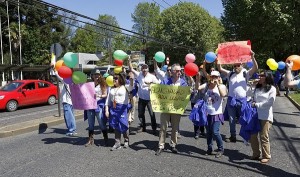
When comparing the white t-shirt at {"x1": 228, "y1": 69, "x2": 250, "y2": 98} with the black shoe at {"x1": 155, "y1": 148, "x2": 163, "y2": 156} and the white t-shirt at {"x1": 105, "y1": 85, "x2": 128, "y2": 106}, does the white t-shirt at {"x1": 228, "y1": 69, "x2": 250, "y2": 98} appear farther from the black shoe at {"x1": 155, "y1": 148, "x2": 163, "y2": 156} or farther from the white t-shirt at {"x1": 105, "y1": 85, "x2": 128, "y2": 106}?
the white t-shirt at {"x1": 105, "y1": 85, "x2": 128, "y2": 106}

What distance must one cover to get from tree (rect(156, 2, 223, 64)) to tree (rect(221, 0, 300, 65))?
964 cm

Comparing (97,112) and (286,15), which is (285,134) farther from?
(286,15)

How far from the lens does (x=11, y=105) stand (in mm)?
16875

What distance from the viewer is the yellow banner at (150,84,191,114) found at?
22.9 feet

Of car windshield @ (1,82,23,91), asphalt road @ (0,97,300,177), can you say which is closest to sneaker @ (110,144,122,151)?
asphalt road @ (0,97,300,177)

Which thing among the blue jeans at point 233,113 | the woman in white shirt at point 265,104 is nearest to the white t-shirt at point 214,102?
the woman in white shirt at point 265,104

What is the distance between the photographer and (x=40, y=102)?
732 inches

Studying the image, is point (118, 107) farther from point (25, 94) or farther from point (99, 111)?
point (25, 94)

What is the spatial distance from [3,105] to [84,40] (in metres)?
58.6

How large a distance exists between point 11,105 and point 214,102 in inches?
518

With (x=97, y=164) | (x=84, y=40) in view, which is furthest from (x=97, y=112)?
(x=84, y=40)

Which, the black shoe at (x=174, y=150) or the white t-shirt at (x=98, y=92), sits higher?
the white t-shirt at (x=98, y=92)

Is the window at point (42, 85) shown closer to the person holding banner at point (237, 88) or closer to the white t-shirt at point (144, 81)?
the white t-shirt at point (144, 81)

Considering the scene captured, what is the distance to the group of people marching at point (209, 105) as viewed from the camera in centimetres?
623
